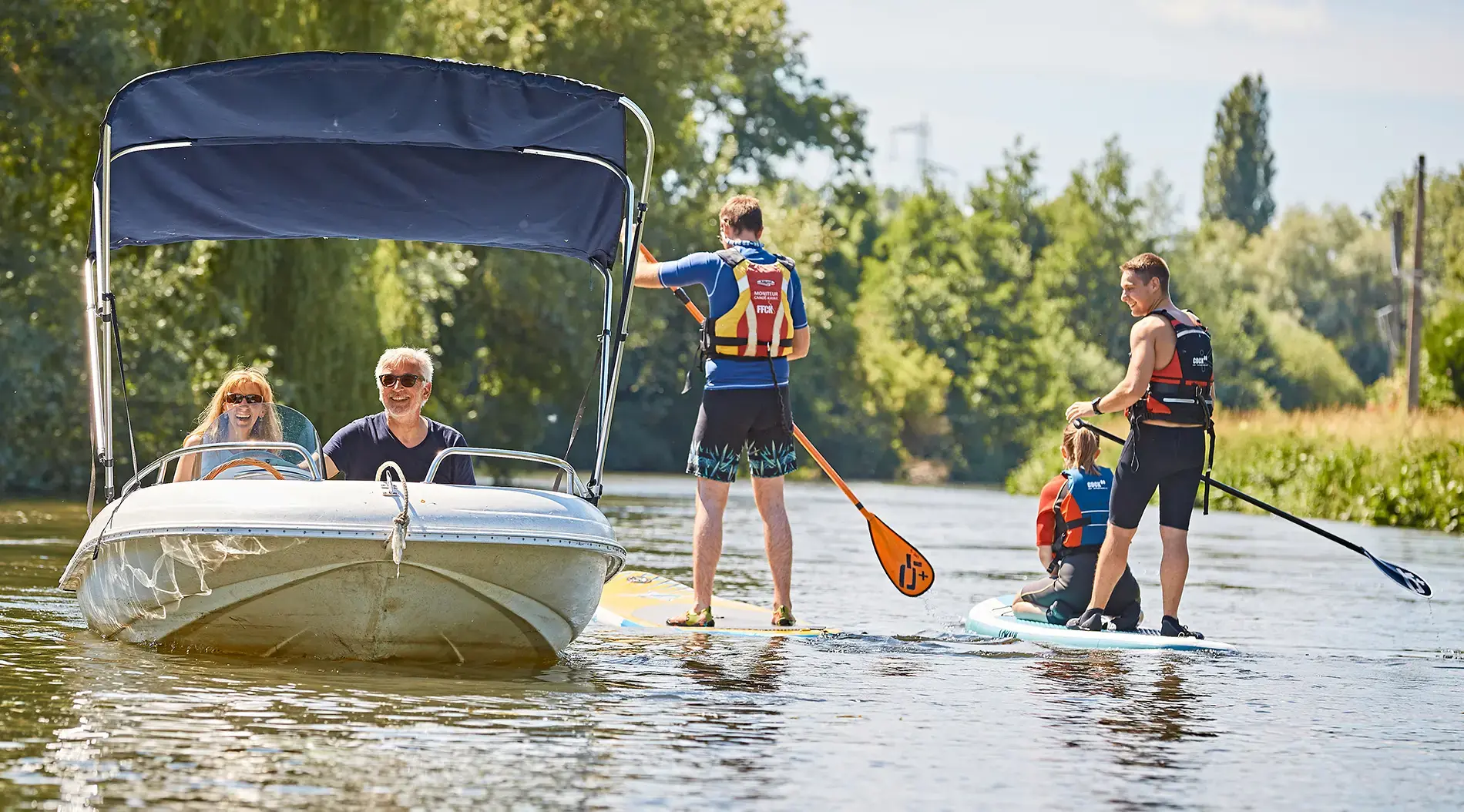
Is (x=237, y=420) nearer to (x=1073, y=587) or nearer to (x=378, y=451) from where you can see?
(x=378, y=451)

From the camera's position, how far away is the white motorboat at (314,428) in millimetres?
8453

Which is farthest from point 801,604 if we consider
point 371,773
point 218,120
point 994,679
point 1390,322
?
point 1390,322

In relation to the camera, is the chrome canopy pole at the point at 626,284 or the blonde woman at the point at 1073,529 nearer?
the chrome canopy pole at the point at 626,284

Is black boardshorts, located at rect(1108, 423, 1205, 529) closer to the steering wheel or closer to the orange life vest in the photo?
the orange life vest

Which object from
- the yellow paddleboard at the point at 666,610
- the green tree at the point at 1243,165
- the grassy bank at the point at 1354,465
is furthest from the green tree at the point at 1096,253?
the yellow paddleboard at the point at 666,610

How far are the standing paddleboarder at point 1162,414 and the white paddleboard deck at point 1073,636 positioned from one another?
0.59 ft

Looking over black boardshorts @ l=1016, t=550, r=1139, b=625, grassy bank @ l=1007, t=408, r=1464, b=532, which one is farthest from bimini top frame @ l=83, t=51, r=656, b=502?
grassy bank @ l=1007, t=408, r=1464, b=532

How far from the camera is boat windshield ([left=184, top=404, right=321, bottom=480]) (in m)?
9.26

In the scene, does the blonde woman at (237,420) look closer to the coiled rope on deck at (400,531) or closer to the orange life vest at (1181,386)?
the coiled rope on deck at (400,531)

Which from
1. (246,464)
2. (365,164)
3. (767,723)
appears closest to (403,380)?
(246,464)

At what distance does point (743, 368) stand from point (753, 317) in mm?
282

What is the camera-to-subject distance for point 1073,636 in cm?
1079

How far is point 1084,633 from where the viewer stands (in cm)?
1079

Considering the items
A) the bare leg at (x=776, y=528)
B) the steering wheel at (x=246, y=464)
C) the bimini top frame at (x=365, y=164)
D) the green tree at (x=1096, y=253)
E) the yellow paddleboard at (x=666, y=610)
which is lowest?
the yellow paddleboard at (x=666, y=610)
